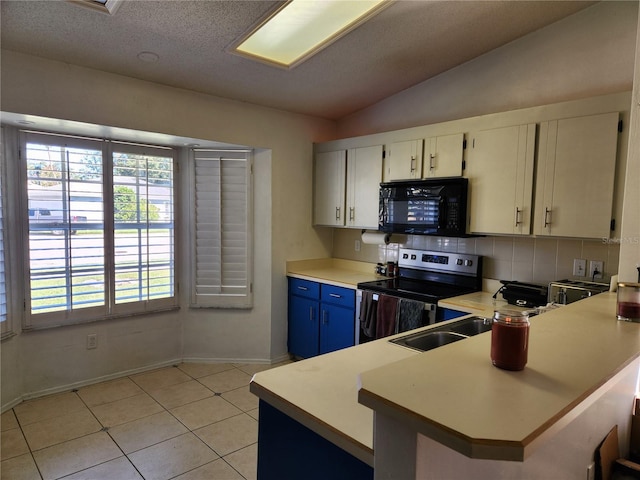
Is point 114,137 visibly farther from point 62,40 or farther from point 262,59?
point 262,59

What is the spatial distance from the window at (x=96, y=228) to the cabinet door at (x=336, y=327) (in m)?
1.45

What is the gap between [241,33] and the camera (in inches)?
97.8

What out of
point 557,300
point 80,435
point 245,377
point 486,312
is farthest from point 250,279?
point 557,300

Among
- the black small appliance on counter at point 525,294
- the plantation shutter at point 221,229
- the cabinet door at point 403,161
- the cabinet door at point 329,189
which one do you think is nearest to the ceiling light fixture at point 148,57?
the plantation shutter at point 221,229

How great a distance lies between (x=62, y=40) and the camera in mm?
2453

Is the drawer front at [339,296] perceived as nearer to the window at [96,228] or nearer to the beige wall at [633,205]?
the window at [96,228]

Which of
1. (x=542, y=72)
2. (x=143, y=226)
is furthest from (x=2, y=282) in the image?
(x=542, y=72)

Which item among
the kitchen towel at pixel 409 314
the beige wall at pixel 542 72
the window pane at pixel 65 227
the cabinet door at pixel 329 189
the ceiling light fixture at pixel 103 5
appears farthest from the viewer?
the cabinet door at pixel 329 189

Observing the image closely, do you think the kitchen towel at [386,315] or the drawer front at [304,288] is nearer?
the kitchen towel at [386,315]

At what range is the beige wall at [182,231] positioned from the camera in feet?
8.98

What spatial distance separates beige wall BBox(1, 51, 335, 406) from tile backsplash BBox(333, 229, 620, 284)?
1.28 metres

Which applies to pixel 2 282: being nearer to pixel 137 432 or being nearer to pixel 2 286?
pixel 2 286

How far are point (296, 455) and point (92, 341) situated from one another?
273cm

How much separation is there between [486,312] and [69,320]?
314 centimetres
